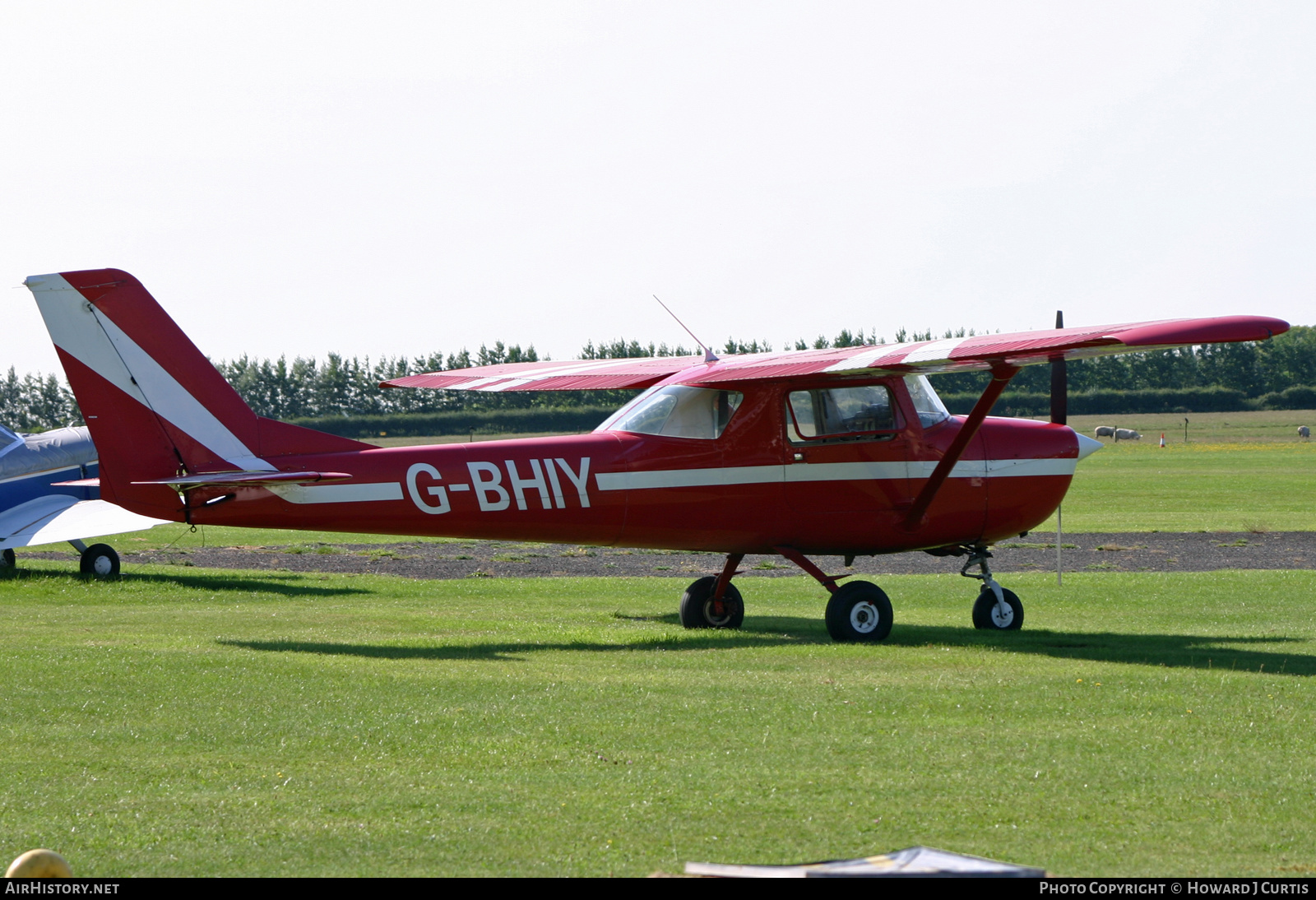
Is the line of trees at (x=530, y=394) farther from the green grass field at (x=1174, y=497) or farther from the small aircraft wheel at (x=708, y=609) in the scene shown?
the small aircraft wheel at (x=708, y=609)

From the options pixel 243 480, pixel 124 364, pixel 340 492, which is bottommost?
pixel 340 492

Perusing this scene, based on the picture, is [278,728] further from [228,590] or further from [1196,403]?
[1196,403]

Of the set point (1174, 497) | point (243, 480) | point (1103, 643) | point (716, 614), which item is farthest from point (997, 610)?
point (1174, 497)

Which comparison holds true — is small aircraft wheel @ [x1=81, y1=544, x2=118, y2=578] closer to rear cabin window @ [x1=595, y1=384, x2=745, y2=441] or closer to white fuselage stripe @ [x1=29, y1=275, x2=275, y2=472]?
white fuselage stripe @ [x1=29, y1=275, x2=275, y2=472]

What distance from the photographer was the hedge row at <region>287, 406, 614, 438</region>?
72.6 m

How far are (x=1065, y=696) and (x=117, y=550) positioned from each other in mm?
20573

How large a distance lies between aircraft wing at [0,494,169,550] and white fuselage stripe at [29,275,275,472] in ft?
21.8

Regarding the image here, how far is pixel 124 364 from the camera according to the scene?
11.4 meters

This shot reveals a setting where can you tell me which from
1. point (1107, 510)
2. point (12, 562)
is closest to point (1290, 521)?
point (1107, 510)

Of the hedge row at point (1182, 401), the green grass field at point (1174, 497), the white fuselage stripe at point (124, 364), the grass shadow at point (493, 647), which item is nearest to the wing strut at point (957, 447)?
the grass shadow at point (493, 647)

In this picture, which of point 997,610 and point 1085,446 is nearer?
point 997,610

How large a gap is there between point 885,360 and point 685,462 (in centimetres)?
211

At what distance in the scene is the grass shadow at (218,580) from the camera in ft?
57.0

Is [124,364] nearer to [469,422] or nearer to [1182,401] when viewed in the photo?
[469,422]
